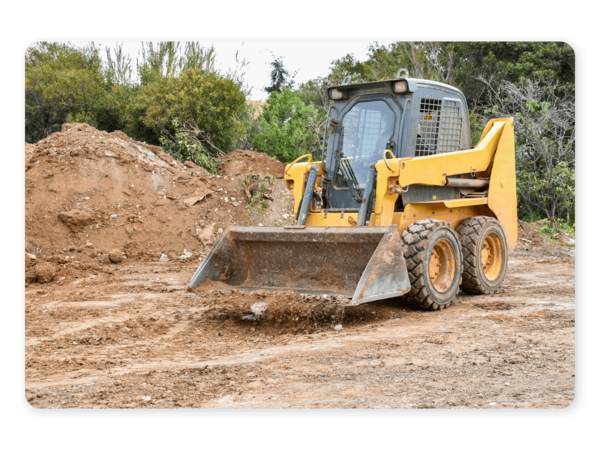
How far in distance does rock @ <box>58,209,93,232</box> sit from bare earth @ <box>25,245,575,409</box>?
4.39m

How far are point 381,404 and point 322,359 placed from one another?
1142 mm

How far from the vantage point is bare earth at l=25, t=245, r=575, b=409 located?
3613mm

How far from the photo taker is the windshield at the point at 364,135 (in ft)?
22.9

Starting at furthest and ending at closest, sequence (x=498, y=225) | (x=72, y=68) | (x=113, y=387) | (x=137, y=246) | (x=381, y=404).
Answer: (x=72, y=68), (x=137, y=246), (x=498, y=225), (x=113, y=387), (x=381, y=404)

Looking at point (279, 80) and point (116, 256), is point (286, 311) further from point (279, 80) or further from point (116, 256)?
point (279, 80)

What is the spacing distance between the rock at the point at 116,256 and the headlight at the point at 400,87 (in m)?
6.90

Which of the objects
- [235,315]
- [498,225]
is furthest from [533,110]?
[235,315]

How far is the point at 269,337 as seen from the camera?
557cm

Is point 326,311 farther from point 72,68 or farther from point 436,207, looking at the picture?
point 72,68

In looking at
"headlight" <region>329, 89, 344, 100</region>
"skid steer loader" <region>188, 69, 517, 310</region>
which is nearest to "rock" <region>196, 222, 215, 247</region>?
"skid steer loader" <region>188, 69, 517, 310</region>

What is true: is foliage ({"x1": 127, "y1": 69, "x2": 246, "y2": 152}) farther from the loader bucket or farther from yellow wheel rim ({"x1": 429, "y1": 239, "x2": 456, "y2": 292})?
yellow wheel rim ({"x1": 429, "y1": 239, "x2": 456, "y2": 292})

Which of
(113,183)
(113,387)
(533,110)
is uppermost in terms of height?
(533,110)

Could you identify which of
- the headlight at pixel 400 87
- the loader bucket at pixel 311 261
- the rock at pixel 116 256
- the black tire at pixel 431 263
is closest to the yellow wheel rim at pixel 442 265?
the black tire at pixel 431 263

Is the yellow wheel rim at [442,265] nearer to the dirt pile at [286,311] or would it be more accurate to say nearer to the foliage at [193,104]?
the dirt pile at [286,311]
